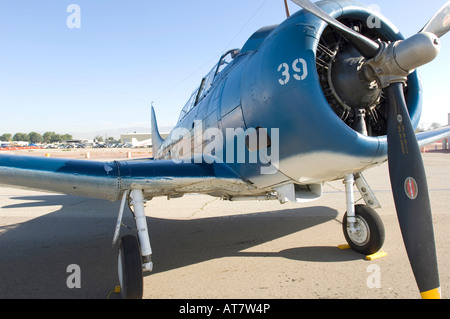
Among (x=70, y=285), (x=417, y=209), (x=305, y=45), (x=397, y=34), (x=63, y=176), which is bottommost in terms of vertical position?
(x=70, y=285)

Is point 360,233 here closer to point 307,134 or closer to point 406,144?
point 406,144

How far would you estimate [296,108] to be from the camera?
2602 mm

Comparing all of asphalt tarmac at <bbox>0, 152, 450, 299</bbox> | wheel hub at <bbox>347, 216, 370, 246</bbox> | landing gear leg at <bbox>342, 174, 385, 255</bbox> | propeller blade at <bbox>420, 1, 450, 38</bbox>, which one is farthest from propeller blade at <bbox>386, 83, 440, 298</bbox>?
wheel hub at <bbox>347, 216, 370, 246</bbox>

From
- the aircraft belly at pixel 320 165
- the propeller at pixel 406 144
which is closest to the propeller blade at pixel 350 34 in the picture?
the propeller at pixel 406 144

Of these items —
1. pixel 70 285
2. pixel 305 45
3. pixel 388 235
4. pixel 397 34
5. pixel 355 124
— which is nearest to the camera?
pixel 305 45

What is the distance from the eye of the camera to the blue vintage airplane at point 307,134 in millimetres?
2465

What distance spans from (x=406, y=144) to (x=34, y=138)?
161574mm

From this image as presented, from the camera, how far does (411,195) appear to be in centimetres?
249

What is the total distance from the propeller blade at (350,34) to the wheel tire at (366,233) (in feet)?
7.29

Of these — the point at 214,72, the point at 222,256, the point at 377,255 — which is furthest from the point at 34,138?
the point at 377,255

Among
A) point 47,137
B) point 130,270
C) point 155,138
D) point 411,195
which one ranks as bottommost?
point 130,270

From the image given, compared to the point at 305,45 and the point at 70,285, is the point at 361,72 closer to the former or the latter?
the point at 305,45
